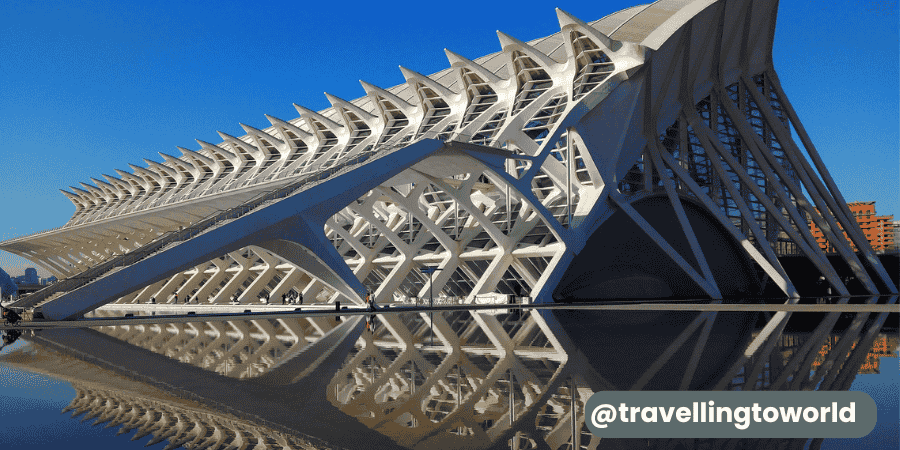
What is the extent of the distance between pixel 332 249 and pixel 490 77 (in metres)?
15.3

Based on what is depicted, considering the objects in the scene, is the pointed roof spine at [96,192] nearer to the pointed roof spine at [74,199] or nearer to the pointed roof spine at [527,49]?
the pointed roof spine at [74,199]

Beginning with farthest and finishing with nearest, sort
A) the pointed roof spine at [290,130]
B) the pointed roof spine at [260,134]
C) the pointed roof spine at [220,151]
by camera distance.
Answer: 1. the pointed roof spine at [220,151]
2. the pointed roof spine at [260,134]
3. the pointed roof spine at [290,130]

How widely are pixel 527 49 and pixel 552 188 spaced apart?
6847 mm

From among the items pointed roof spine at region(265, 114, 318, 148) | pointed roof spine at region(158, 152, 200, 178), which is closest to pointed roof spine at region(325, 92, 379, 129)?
pointed roof spine at region(265, 114, 318, 148)

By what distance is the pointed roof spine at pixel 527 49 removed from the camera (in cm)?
3419

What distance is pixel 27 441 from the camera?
5199 mm

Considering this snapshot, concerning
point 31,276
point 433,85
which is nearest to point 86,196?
point 433,85

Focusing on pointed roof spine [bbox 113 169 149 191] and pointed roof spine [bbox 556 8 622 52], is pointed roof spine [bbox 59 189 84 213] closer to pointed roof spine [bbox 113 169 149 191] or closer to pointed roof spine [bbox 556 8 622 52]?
pointed roof spine [bbox 113 169 149 191]

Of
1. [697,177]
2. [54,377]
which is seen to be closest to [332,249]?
[54,377]

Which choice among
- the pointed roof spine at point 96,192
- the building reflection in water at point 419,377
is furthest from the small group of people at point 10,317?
the pointed roof spine at point 96,192

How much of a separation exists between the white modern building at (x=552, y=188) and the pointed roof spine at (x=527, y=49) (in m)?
0.11

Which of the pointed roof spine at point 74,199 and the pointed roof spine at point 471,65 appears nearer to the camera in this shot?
the pointed roof spine at point 471,65

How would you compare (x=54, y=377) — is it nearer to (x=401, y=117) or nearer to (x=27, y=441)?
(x=27, y=441)

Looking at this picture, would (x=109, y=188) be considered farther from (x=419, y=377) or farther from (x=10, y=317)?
(x=419, y=377)
